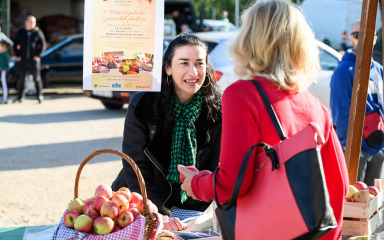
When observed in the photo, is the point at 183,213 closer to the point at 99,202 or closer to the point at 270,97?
the point at 99,202

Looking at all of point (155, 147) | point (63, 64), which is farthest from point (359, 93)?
point (63, 64)

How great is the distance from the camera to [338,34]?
26422mm

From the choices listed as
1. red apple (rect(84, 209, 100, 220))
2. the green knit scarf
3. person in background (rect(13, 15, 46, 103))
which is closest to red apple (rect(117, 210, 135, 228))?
red apple (rect(84, 209, 100, 220))

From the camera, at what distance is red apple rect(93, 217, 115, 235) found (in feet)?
8.42

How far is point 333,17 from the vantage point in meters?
26.6

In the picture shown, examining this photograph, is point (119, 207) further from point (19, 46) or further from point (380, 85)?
point (19, 46)

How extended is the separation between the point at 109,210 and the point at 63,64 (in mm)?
12666

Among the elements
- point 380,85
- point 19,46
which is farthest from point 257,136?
point 19,46

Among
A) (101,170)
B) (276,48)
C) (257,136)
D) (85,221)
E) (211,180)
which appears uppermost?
(276,48)

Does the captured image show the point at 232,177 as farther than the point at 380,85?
No

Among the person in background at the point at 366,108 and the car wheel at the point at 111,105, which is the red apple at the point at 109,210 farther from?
the car wheel at the point at 111,105

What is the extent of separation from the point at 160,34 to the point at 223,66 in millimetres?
6353

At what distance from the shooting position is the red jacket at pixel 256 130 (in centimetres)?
208

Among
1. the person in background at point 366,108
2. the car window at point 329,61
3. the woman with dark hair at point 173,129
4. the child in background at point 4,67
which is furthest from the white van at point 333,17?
the woman with dark hair at point 173,129
